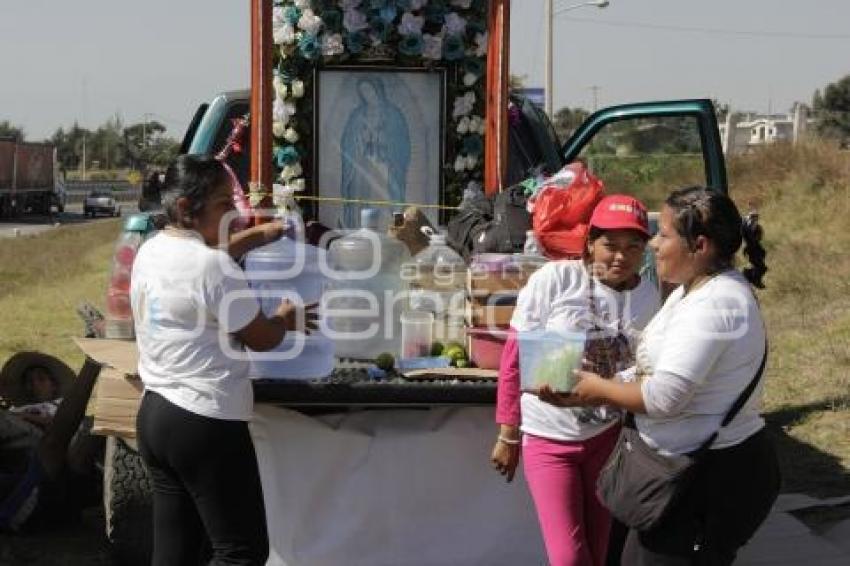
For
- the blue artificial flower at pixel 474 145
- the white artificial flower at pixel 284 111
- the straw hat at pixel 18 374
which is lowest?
the straw hat at pixel 18 374

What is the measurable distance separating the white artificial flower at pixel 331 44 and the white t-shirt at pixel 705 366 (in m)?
4.10

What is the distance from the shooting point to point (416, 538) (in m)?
4.40

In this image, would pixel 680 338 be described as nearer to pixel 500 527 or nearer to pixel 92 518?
pixel 500 527

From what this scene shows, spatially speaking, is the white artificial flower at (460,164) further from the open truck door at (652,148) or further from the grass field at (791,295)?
the grass field at (791,295)

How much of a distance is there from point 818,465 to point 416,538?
341cm

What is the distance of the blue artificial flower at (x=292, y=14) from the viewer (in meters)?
6.67

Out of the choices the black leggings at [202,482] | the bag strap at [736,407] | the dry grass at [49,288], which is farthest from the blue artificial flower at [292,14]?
the dry grass at [49,288]

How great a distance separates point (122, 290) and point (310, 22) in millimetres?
2311

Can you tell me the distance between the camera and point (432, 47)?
266 inches

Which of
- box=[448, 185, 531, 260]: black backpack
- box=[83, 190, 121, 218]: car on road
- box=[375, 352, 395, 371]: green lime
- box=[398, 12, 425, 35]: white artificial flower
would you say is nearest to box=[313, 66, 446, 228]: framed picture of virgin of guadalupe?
box=[398, 12, 425, 35]: white artificial flower

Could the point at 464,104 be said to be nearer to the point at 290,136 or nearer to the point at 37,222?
the point at 290,136

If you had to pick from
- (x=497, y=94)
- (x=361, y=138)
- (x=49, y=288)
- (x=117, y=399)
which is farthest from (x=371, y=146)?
(x=49, y=288)

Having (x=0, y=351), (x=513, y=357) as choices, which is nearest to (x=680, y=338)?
(x=513, y=357)

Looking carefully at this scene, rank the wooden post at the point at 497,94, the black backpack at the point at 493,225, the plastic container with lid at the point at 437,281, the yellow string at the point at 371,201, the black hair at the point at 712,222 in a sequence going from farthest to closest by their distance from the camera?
the wooden post at the point at 497,94 < the yellow string at the point at 371,201 < the black backpack at the point at 493,225 < the plastic container with lid at the point at 437,281 < the black hair at the point at 712,222
